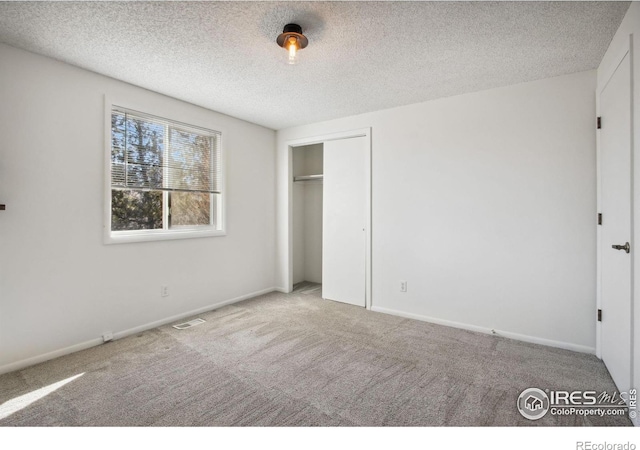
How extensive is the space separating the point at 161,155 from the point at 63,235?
1.23 meters

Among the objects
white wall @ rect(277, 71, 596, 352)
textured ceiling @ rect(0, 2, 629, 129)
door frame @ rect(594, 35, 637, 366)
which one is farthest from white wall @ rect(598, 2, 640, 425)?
white wall @ rect(277, 71, 596, 352)

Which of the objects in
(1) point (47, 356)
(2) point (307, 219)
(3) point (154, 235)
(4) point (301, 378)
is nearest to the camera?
(4) point (301, 378)

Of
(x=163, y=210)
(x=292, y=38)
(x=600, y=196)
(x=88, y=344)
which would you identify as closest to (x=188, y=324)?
(x=88, y=344)

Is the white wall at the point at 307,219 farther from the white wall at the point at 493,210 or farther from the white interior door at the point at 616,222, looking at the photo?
the white interior door at the point at 616,222

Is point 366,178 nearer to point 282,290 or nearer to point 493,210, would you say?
point 493,210

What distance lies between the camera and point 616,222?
2.15 m

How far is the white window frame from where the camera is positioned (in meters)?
2.89

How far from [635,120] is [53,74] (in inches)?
164

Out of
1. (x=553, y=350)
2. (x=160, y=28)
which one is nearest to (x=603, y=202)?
(x=553, y=350)

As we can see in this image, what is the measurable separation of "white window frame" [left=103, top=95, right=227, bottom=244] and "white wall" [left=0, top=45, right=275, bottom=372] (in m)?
0.04

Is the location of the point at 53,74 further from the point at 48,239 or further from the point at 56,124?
the point at 48,239

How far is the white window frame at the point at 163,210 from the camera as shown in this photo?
2891 mm

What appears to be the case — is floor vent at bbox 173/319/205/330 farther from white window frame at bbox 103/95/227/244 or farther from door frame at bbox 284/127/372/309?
door frame at bbox 284/127/372/309

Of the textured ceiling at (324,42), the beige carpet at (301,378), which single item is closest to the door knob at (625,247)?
the beige carpet at (301,378)
